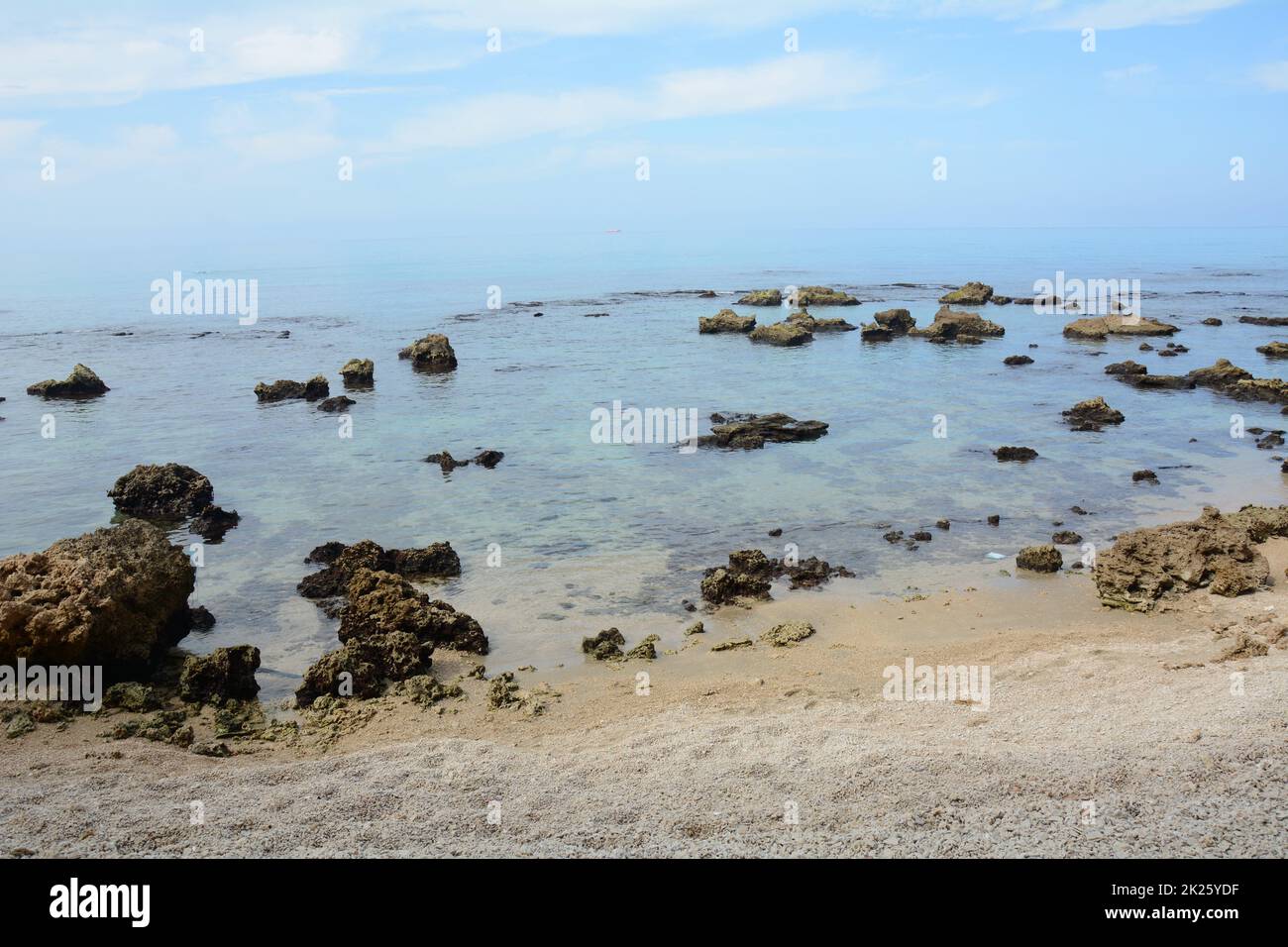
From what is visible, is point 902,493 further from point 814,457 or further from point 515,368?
point 515,368

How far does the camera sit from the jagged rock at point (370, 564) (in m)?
14.3

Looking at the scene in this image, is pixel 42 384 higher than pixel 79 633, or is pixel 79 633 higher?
pixel 42 384

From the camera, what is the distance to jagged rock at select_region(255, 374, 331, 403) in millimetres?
31719

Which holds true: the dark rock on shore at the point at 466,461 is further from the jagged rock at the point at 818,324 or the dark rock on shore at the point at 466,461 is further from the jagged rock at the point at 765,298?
the jagged rock at the point at 765,298

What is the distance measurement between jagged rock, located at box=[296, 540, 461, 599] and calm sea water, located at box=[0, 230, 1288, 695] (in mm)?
373

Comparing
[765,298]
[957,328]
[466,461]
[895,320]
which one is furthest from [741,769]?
[765,298]

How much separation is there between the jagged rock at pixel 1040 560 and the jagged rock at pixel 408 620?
8115 millimetres

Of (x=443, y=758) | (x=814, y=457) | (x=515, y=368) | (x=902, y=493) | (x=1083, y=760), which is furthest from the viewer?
(x=515, y=368)

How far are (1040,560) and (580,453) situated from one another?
1198 cm
